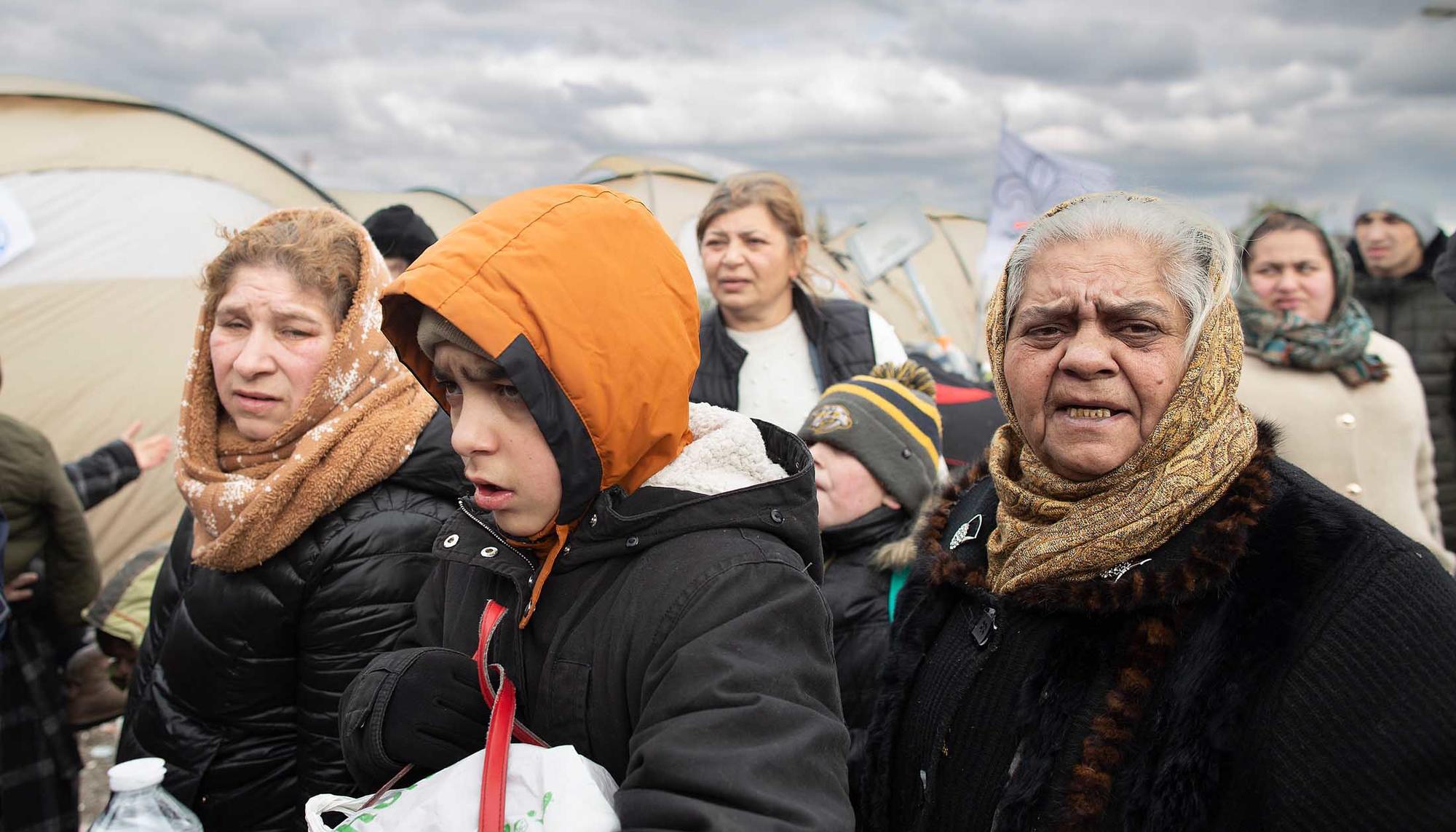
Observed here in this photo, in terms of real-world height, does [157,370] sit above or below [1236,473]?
below

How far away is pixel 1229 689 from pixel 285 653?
169 cm

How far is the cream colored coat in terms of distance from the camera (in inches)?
127

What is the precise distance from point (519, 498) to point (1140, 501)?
0.95 meters

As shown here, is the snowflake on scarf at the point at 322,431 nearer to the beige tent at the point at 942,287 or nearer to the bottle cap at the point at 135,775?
the bottle cap at the point at 135,775

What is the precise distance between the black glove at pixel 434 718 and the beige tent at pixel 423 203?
30.9 feet

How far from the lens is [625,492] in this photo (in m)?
1.40

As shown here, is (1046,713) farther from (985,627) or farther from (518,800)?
(518,800)

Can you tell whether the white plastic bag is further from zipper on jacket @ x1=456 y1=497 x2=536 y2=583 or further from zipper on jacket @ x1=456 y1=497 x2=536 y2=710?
zipper on jacket @ x1=456 y1=497 x2=536 y2=583

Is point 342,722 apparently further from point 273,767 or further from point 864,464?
point 864,464

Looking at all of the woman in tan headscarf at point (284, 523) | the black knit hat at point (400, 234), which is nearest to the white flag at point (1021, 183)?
the black knit hat at point (400, 234)

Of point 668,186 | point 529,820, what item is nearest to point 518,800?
point 529,820

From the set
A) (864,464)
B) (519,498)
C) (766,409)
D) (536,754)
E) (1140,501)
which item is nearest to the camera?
(536,754)

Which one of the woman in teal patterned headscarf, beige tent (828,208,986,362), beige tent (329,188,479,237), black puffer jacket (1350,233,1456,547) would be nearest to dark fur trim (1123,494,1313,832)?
the woman in teal patterned headscarf

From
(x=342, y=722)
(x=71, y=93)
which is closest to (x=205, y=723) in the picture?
(x=342, y=722)
